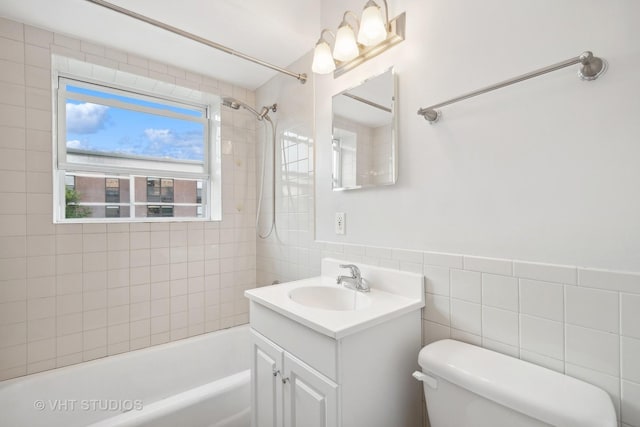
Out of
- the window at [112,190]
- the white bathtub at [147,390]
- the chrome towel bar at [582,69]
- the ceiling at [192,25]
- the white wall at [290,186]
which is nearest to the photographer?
the chrome towel bar at [582,69]

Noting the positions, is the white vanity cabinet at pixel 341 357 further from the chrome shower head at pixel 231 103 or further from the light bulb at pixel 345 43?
the chrome shower head at pixel 231 103

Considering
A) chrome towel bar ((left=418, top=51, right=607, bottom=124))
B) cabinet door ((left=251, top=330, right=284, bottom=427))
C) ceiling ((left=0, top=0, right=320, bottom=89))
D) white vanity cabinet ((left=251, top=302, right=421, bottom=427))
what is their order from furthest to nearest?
ceiling ((left=0, top=0, right=320, bottom=89)) → cabinet door ((left=251, top=330, right=284, bottom=427)) → white vanity cabinet ((left=251, top=302, right=421, bottom=427)) → chrome towel bar ((left=418, top=51, right=607, bottom=124))

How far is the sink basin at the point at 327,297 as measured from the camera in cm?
139

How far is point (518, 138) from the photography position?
96cm

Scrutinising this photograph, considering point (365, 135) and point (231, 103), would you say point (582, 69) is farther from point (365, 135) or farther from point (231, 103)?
point (231, 103)

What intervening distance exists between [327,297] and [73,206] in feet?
5.97

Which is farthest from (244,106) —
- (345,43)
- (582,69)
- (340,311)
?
(582,69)

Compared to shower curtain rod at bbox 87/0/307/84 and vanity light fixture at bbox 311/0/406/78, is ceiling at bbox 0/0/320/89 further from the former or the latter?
vanity light fixture at bbox 311/0/406/78

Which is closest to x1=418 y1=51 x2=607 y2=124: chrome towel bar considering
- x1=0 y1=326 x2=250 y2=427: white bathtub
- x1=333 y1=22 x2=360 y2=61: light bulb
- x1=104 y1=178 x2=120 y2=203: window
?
x1=333 y1=22 x2=360 y2=61: light bulb

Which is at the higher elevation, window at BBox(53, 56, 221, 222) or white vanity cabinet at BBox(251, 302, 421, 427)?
window at BBox(53, 56, 221, 222)

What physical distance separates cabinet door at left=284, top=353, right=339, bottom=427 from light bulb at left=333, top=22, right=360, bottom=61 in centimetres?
143

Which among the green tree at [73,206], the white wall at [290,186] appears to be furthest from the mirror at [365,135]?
the green tree at [73,206]

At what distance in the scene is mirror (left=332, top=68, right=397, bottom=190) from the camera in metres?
1.35

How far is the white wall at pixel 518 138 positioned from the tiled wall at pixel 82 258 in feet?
4.83
